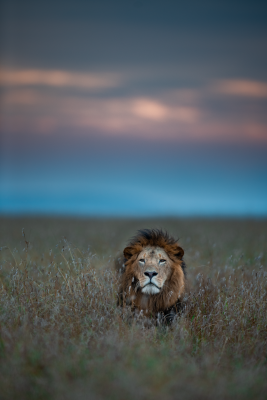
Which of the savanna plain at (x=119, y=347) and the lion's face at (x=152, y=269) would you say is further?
the lion's face at (x=152, y=269)

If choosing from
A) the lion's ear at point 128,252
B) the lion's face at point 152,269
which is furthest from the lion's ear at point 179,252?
the lion's ear at point 128,252

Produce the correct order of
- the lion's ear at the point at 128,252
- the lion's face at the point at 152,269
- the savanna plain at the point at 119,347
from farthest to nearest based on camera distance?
the lion's ear at the point at 128,252 < the lion's face at the point at 152,269 < the savanna plain at the point at 119,347

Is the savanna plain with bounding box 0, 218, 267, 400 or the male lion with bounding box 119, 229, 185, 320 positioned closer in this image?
the savanna plain with bounding box 0, 218, 267, 400

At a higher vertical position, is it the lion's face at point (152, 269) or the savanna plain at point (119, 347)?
the lion's face at point (152, 269)

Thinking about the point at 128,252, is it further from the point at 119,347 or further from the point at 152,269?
the point at 119,347

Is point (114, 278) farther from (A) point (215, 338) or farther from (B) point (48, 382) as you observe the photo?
(B) point (48, 382)

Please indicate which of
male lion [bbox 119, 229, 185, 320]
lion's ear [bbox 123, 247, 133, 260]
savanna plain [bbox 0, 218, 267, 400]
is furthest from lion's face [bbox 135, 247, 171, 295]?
savanna plain [bbox 0, 218, 267, 400]

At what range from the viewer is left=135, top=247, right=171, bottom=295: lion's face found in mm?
5582

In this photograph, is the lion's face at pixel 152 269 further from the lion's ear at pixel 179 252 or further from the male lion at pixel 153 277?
the lion's ear at pixel 179 252

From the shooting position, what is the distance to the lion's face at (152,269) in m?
5.58

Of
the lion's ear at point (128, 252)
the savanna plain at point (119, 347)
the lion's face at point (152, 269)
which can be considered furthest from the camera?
the lion's ear at point (128, 252)

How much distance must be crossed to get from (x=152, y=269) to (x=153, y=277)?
0.39 feet

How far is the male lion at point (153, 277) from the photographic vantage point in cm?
565

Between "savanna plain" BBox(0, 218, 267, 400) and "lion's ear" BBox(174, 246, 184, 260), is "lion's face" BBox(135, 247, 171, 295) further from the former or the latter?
"savanna plain" BBox(0, 218, 267, 400)
